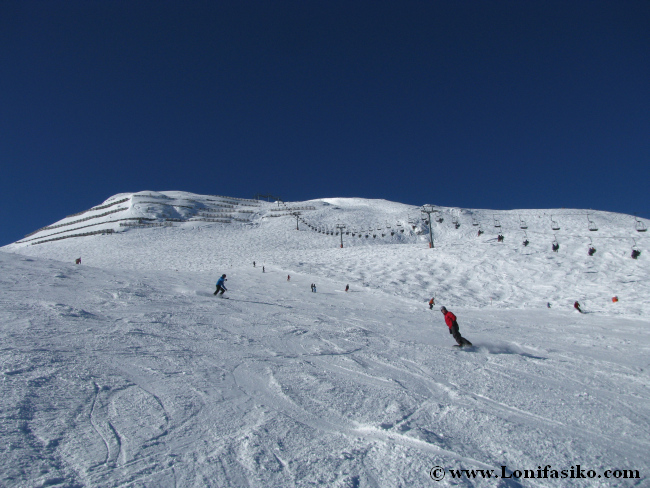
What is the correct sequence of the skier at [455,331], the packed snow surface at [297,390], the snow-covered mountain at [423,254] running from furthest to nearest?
the snow-covered mountain at [423,254] → the skier at [455,331] → the packed snow surface at [297,390]

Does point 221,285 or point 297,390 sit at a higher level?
point 221,285

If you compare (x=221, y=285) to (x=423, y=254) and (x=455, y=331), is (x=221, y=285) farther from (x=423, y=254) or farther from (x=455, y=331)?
(x=423, y=254)

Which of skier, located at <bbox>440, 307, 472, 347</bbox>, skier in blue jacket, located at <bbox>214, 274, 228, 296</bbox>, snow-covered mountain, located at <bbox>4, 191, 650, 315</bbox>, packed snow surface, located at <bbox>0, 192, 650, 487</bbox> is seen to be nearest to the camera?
packed snow surface, located at <bbox>0, 192, 650, 487</bbox>

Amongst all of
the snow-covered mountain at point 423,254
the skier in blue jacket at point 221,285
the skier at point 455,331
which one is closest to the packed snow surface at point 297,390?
the skier at point 455,331

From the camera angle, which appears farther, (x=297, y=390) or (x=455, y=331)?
(x=455, y=331)

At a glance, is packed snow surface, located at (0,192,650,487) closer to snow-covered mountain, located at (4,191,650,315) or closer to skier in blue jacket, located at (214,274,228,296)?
skier in blue jacket, located at (214,274,228,296)

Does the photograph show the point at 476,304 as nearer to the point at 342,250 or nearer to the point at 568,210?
the point at 342,250

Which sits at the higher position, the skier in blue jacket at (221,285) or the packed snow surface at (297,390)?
the skier in blue jacket at (221,285)

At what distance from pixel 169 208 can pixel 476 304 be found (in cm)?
8550

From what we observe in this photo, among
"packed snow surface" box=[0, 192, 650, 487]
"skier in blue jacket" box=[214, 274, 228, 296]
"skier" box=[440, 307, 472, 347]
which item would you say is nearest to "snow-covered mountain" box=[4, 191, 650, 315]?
"packed snow surface" box=[0, 192, 650, 487]

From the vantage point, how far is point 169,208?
9044 centimetres

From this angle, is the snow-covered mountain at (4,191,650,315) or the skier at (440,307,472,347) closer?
the skier at (440,307,472,347)

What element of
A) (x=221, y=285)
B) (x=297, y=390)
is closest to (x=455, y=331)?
(x=297, y=390)

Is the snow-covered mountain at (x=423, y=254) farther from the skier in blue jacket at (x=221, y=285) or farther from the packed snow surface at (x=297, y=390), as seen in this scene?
the skier in blue jacket at (x=221, y=285)
